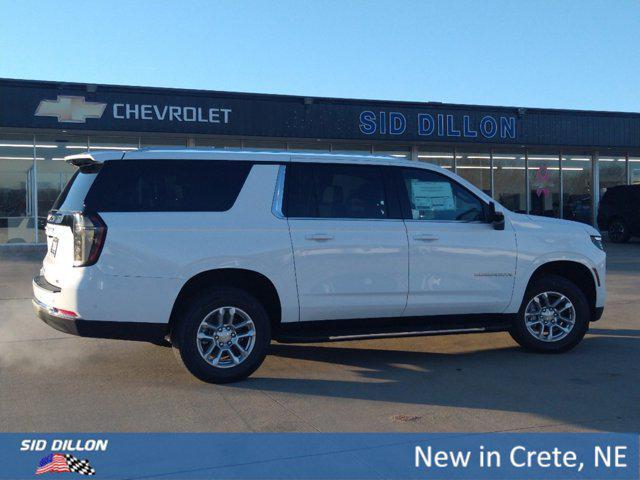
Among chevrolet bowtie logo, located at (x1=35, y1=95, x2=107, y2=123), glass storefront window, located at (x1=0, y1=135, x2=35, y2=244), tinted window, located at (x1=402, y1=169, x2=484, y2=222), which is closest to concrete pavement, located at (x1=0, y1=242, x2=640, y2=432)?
tinted window, located at (x1=402, y1=169, x2=484, y2=222)

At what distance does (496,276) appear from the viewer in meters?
6.90

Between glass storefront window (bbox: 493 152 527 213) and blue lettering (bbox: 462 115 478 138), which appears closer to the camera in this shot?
blue lettering (bbox: 462 115 478 138)

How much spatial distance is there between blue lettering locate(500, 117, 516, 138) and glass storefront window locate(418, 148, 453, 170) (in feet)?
6.94

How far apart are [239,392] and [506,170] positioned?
69.6ft

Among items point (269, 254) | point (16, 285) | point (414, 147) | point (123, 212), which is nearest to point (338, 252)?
point (269, 254)

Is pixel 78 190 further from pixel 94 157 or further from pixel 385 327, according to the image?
pixel 385 327

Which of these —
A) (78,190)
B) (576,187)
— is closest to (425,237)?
(78,190)

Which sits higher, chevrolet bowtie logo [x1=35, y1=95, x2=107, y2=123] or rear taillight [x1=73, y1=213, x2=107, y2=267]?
chevrolet bowtie logo [x1=35, y1=95, x2=107, y2=123]

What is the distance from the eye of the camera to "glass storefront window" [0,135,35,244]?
19.5 metres

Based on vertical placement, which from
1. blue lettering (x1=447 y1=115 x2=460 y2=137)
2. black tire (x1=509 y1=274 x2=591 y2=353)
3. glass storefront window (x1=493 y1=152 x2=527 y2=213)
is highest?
blue lettering (x1=447 y1=115 x2=460 y2=137)

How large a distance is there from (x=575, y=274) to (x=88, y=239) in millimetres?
4975

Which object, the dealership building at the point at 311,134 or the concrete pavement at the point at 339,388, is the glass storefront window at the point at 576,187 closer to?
the dealership building at the point at 311,134

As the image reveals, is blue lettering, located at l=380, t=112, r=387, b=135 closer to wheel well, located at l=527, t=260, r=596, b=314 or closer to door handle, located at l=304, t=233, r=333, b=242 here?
wheel well, located at l=527, t=260, r=596, b=314

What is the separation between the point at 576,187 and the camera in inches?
1044
